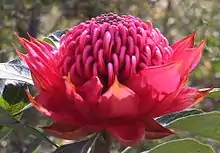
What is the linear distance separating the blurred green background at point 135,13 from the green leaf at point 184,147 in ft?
5.20

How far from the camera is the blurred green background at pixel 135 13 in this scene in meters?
3.13

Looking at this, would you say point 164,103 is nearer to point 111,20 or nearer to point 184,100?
point 184,100

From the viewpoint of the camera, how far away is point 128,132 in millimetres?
1281

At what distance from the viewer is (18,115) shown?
1.65m

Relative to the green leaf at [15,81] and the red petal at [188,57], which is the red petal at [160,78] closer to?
the red petal at [188,57]

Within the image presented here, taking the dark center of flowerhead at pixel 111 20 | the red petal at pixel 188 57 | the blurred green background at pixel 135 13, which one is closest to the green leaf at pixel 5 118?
the dark center of flowerhead at pixel 111 20

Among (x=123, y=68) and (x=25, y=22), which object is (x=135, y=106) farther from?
(x=25, y=22)

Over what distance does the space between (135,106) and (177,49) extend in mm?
245

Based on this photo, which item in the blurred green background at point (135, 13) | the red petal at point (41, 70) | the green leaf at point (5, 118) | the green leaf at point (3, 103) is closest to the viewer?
the red petal at point (41, 70)

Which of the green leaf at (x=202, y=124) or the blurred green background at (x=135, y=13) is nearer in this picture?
the green leaf at (x=202, y=124)

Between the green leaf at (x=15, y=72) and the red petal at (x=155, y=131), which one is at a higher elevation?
the green leaf at (x=15, y=72)

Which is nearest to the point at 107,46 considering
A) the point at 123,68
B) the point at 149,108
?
the point at 123,68

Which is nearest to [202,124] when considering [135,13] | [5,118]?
[5,118]

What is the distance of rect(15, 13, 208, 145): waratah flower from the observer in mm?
1265
